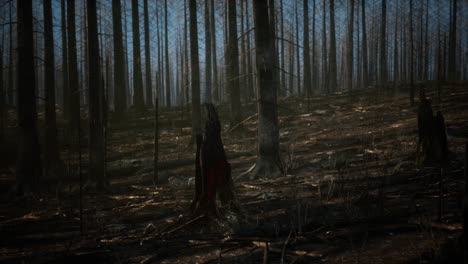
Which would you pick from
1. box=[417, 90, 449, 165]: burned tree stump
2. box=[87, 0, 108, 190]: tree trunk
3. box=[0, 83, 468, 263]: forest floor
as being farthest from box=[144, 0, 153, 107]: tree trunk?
box=[417, 90, 449, 165]: burned tree stump

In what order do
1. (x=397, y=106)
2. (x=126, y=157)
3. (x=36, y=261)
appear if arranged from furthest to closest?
(x=397, y=106) → (x=126, y=157) → (x=36, y=261)

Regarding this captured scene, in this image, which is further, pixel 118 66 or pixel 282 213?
pixel 118 66

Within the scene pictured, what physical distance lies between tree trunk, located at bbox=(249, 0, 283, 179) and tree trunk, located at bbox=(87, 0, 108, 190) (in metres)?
3.99

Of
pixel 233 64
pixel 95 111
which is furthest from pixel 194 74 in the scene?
pixel 95 111

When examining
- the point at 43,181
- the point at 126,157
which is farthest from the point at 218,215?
the point at 126,157

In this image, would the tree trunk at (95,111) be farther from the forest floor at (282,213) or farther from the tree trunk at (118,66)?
the tree trunk at (118,66)

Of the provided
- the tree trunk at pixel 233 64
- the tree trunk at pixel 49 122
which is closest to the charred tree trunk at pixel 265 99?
the tree trunk at pixel 233 64

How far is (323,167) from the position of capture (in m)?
7.64

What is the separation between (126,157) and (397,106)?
13.4 m

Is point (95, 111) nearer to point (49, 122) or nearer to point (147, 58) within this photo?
point (49, 122)

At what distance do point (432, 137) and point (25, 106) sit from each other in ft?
33.2

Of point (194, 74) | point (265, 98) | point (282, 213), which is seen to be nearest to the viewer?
point (282, 213)

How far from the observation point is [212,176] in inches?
168

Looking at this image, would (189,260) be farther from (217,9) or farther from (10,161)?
(217,9)
